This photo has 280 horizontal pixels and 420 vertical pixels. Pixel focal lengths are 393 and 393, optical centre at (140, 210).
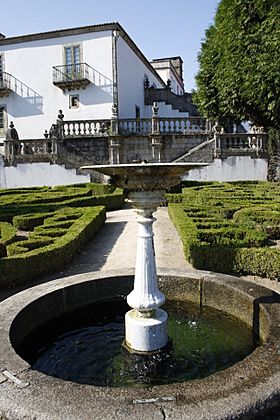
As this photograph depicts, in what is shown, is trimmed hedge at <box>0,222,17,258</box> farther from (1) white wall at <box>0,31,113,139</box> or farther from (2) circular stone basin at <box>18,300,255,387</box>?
(1) white wall at <box>0,31,113,139</box>

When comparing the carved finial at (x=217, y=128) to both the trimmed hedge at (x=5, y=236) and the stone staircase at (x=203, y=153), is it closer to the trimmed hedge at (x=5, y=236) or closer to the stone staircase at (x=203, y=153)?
the stone staircase at (x=203, y=153)

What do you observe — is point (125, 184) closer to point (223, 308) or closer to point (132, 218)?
point (223, 308)

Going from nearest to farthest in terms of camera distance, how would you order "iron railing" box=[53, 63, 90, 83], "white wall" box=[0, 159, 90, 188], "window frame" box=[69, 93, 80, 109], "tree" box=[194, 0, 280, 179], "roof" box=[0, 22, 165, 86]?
1. "tree" box=[194, 0, 280, 179]
2. "white wall" box=[0, 159, 90, 188]
3. "roof" box=[0, 22, 165, 86]
4. "iron railing" box=[53, 63, 90, 83]
5. "window frame" box=[69, 93, 80, 109]

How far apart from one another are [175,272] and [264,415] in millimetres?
2547

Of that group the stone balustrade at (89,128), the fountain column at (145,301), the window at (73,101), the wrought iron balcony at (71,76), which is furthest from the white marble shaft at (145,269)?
the window at (73,101)

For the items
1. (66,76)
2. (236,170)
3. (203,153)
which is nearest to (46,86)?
(66,76)

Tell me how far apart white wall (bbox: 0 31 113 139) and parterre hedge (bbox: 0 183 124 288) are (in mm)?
12543

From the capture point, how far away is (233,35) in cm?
1160

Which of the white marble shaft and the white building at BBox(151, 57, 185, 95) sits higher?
the white building at BBox(151, 57, 185, 95)

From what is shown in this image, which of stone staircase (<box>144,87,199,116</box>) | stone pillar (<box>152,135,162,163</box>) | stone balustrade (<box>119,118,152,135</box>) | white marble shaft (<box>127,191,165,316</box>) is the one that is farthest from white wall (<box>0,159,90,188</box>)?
white marble shaft (<box>127,191,165,316</box>)

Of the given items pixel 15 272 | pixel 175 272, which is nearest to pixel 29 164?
pixel 15 272

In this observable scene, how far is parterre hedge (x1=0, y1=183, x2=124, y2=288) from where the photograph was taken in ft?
19.7

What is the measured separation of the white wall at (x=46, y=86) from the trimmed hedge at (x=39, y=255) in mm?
17967

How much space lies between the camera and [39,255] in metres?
6.19
